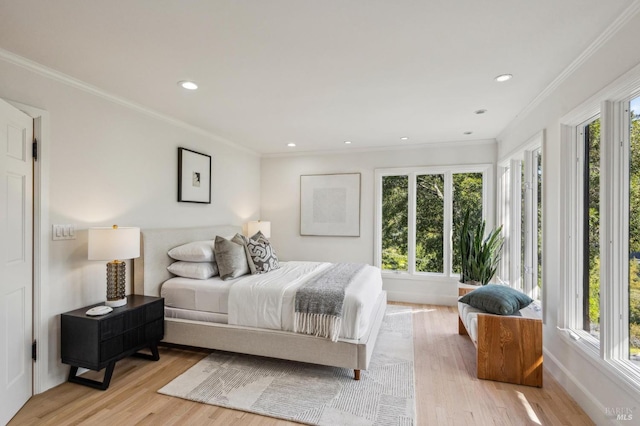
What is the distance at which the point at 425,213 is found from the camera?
15.9ft

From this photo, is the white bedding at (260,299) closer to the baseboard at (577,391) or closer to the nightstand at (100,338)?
the nightstand at (100,338)

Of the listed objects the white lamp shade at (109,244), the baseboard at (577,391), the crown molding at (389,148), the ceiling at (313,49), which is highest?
the ceiling at (313,49)

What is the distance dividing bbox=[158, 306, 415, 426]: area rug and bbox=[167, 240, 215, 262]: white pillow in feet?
3.14

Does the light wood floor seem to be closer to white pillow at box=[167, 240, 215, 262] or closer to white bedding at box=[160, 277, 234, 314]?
white bedding at box=[160, 277, 234, 314]

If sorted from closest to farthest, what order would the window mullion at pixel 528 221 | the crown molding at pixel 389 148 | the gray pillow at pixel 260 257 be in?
1. the window mullion at pixel 528 221
2. the gray pillow at pixel 260 257
3. the crown molding at pixel 389 148

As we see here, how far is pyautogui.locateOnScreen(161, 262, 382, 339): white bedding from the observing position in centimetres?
254

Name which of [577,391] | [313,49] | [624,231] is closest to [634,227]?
[624,231]

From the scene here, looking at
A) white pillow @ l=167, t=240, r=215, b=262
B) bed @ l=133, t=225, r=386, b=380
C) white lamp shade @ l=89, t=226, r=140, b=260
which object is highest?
white lamp shade @ l=89, t=226, r=140, b=260

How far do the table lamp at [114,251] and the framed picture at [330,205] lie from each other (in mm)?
3028

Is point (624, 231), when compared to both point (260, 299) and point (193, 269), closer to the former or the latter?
point (260, 299)

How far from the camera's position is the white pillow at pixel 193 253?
3.22 m

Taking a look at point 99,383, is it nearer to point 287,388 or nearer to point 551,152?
point 287,388

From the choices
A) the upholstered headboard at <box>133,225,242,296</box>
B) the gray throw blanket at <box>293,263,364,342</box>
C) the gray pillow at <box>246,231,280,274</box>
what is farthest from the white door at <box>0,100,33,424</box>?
the gray throw blanket at <box>293,263,364,342</box>

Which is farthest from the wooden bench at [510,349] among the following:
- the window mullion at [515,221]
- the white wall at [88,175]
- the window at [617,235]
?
the white wall at [88,175]
